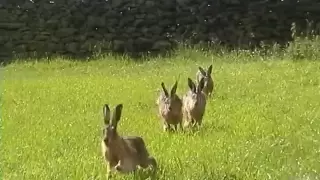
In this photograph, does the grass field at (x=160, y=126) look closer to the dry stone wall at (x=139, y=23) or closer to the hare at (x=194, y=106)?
the hare at (x=194, y=106)

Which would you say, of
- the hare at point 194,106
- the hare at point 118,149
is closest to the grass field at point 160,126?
the hare at point 118,149

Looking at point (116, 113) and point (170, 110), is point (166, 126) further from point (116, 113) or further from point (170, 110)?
point (116, 113)

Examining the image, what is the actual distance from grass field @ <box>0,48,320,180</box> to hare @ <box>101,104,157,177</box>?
0.08 meters

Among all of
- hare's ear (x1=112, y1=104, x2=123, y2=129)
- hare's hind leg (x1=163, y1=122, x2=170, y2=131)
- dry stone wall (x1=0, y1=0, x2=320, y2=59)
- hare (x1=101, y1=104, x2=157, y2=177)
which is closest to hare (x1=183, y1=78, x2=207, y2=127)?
hare's hind leg (x1=163, y1=122, x2=170, y2=131)

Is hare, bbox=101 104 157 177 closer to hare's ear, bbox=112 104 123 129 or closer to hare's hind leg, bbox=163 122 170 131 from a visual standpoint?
hare's ear, bbox=112 104 123 129

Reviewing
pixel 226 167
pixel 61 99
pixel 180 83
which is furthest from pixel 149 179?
pixel 180 83

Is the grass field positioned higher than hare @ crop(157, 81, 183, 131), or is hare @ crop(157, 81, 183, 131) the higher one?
hare @ crop(157, 81, 183, 131)

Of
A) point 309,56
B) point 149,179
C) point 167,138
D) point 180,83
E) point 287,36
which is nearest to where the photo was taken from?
point 149,179

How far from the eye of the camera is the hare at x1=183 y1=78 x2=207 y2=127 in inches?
297

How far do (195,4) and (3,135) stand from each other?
1055 cm

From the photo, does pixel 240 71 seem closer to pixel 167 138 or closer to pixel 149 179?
pixel 167 138

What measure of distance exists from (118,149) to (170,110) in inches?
87.0

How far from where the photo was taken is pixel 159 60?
15273 millimetres

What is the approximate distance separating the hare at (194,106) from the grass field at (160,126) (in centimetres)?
20
